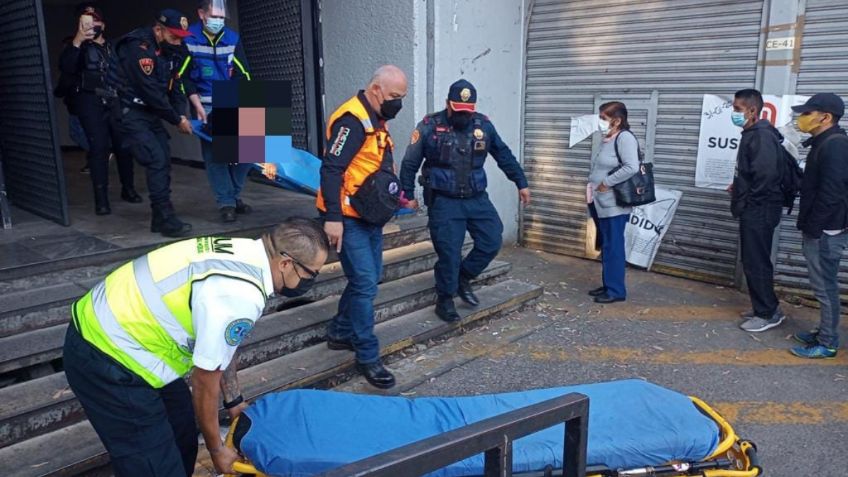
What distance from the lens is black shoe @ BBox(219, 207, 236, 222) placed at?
5883mm

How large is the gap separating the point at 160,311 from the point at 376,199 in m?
2.00

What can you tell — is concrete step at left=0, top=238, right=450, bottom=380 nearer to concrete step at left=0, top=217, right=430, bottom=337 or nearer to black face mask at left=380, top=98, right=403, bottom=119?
concrete step at left=0, top=217, right=430, bottom=337

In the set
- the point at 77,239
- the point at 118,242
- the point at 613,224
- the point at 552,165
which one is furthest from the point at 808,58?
the point at 77,239

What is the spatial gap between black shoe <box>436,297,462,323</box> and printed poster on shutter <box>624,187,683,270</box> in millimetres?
2610

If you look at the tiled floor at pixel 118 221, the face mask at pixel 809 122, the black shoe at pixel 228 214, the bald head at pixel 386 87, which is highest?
the bald head at pixel 386 87

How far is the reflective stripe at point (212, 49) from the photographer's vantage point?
5586 mm

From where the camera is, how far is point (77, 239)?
17.1 ft

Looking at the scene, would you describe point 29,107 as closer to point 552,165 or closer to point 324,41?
point 324,41

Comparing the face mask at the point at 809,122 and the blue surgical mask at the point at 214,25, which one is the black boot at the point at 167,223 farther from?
the face mask at the point at 809,122

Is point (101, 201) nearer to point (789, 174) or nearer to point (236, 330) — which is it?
point (236, 330)

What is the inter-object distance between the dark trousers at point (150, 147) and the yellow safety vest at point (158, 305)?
122 inches

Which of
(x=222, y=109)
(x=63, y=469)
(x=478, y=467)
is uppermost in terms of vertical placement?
(x=222, y=109)

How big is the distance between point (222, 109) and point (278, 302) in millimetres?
1884

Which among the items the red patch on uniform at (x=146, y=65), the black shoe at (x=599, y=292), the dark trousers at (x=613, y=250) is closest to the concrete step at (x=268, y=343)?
the black shoe at (x=599, y=292)
